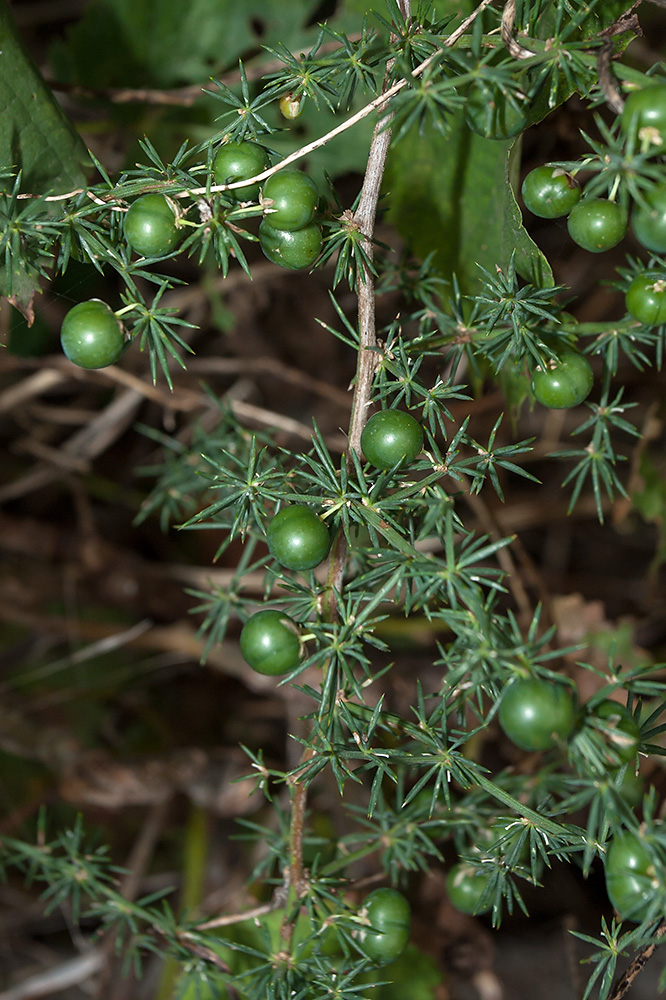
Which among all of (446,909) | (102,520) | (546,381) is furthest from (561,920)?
(102,520)

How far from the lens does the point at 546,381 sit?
1.62m

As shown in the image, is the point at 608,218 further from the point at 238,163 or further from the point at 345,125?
the point at 238,163

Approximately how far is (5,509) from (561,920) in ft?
8.74

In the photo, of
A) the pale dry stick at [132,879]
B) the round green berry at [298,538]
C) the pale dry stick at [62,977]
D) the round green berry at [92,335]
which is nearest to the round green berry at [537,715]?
the round green berry at [298,538]

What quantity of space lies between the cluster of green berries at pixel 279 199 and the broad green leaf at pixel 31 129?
66cm

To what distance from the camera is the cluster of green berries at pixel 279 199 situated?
137cm

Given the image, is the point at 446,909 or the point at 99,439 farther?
the point at 99,439

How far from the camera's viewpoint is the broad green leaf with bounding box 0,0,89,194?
1896mm

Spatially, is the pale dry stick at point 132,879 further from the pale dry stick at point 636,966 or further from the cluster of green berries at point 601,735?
the cluster of green berries at point 601,735

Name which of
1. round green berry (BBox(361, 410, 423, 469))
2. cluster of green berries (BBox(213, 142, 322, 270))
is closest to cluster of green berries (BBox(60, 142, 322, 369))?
cluster of green berries (BBox(213, 142, 322, 270))

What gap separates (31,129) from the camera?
194 centimetres

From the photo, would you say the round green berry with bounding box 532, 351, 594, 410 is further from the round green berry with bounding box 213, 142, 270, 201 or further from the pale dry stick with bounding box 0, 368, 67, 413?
the pale dry stick with bounding box 0, 368, 67, 413

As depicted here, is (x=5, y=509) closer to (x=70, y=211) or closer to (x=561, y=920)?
(x=70, y=211)

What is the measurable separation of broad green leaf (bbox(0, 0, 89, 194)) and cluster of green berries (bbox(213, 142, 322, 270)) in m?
0.66
